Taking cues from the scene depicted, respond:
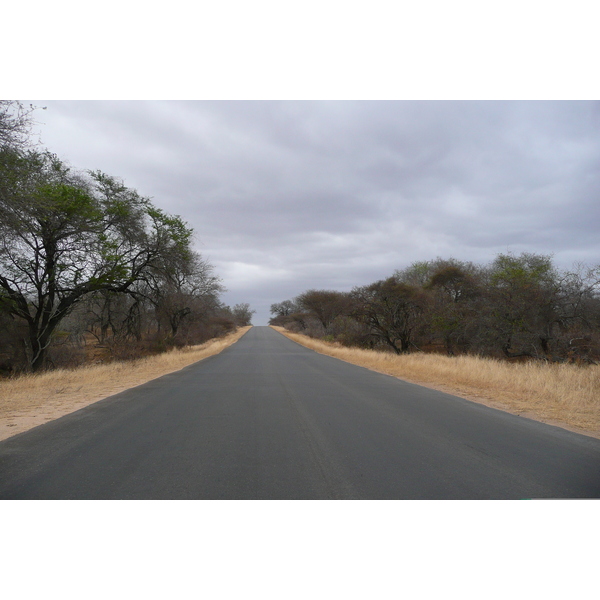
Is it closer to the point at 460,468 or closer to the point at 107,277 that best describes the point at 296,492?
the point at 460,468

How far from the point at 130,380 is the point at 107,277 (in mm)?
8716

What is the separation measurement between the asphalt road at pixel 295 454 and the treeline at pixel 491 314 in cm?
1473

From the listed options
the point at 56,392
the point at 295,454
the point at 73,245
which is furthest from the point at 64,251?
the point at 295,454

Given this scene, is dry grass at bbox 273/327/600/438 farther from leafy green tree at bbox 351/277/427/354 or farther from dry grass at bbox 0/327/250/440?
leafy green tree at bbox 351/277/427/354

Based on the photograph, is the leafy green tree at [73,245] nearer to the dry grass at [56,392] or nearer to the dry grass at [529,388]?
the dry grass at [56,392]

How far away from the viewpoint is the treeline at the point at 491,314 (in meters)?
21.1

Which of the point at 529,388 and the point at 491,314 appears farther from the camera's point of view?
the point at 491,314

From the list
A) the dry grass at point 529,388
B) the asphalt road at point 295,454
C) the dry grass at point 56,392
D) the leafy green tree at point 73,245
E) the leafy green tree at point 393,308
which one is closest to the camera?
the asphalt road at point 295,454

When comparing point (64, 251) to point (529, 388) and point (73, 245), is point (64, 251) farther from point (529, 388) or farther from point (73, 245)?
point (529, 388)

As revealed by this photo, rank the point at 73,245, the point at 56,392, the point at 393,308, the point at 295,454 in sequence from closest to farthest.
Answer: the point at 295,454 < the point at 56,392 < the point at 73,245 < the point at 393,308

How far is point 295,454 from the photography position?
5664mm

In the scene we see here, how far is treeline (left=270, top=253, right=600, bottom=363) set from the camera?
830 inches

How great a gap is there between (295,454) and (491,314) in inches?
842

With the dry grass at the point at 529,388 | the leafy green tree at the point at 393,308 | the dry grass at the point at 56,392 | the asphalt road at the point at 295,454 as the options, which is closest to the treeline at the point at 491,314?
the leafy green tree at the point at 393,308
